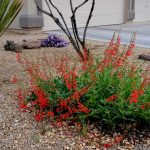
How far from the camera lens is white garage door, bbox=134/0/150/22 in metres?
18.8

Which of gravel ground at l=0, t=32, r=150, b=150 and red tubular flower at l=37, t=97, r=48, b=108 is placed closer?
gravel ground at l=0, t=32, r=150, b=150

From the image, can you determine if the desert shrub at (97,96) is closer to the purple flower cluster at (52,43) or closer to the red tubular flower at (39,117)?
the red tubular flower at (39,117)

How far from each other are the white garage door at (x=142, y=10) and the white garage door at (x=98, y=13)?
43.3 inches

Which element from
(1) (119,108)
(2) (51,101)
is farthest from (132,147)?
(2) (51,101)

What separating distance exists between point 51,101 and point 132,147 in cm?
111

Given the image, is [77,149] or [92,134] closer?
[77,149]

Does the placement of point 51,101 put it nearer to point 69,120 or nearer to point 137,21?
point 69,120

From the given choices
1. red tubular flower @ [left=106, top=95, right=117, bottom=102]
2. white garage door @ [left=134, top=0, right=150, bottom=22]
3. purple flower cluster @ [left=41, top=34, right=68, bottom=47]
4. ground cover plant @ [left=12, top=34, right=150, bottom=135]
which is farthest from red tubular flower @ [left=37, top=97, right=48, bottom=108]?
white garage door @ [left=134, top=0, right=150, bottom=22]

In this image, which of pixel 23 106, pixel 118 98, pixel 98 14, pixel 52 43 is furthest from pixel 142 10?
pixel 118 98

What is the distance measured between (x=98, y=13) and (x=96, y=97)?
13092 mm

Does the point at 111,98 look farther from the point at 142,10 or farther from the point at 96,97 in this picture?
the point at 142,10

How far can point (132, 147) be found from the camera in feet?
12.5

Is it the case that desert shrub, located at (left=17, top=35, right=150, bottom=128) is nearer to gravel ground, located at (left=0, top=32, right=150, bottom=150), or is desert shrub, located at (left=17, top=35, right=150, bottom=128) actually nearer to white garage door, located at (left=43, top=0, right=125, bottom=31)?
gravel ground, located at (left=0, top=32, right=150, bottom=150)

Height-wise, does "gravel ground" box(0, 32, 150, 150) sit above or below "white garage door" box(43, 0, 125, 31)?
below
